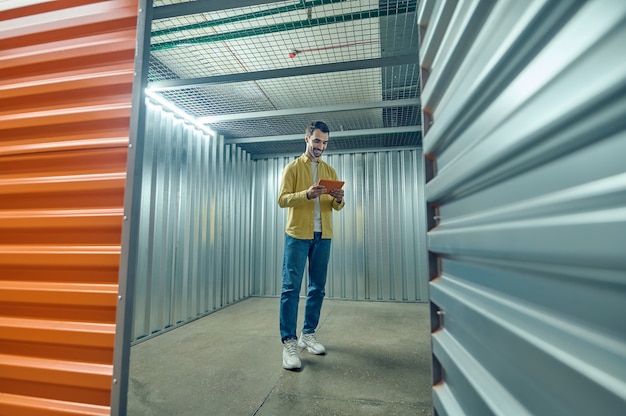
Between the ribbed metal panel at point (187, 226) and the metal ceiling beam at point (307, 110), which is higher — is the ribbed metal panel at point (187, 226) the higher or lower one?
the lower one

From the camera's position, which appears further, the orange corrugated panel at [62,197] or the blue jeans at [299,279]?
the blue jeans at [299,279]

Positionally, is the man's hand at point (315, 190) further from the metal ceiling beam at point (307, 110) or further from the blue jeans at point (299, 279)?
the metal ceiling beam at point (307, 110)

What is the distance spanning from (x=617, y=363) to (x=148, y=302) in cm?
334

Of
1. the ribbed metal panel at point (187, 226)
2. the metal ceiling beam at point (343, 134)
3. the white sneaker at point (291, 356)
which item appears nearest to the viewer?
the white sneaker at point (291, 356)

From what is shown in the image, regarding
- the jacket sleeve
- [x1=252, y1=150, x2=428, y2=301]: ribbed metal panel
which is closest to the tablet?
the jacket sleeve

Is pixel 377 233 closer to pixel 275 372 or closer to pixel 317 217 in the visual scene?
pixel 317 217

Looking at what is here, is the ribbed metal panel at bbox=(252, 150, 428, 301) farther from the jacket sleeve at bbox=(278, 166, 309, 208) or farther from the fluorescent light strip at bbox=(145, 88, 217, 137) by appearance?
the jacket sleeve at bbox=(278, 166, 309, 208)

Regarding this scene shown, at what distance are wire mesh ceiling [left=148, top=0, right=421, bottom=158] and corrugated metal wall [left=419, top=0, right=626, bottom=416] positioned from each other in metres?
1.49

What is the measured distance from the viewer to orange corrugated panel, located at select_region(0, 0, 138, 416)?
3.96 ft

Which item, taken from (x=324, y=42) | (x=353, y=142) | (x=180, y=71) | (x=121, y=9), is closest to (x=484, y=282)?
(x=121, y=9)

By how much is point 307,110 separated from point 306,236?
1.61 metres

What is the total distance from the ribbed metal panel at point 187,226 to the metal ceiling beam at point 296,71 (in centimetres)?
56

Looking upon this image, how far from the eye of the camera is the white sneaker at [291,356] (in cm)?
209

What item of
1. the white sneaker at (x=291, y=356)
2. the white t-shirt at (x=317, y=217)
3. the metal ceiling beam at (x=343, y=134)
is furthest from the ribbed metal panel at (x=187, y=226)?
the white t-shirt at (x=317, y=217)
